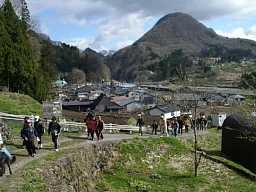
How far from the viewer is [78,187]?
1385cm

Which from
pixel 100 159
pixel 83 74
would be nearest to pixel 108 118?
pixel 100 159

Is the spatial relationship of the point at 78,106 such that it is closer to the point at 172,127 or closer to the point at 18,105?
the point at 18,105

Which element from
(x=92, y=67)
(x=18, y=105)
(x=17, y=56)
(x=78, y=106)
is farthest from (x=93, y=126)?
(x=92, y=67)

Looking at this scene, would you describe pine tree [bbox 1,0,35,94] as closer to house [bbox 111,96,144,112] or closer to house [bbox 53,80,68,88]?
house [bbox 111,96,144,112]

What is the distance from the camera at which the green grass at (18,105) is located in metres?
27.5

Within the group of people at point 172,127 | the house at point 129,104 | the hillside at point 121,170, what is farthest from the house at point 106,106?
the hillside at point 121,170

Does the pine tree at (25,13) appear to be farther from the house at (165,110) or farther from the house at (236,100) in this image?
the house at (236,100)

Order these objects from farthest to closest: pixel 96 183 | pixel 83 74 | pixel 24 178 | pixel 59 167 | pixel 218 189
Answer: pixel 83 74 < pixel 218 189 < pixel 96 183 < pixel 59 167 < pixel 24 178

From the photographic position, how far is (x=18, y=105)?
96.3 feet

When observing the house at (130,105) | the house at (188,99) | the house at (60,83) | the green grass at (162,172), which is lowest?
the house at (130,105)

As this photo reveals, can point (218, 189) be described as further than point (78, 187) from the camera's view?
Yes

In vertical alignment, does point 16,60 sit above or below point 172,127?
above

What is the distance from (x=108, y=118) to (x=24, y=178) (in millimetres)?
26456

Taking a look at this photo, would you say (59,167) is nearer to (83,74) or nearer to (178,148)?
(178,148)
